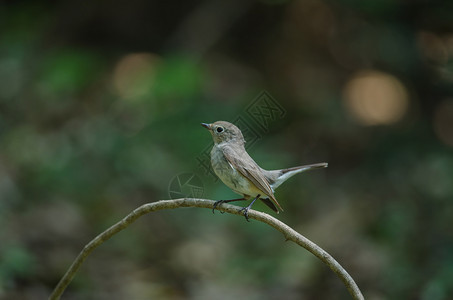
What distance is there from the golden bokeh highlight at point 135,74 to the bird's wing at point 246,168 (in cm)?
273

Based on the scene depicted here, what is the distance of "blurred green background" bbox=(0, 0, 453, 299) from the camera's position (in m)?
5.60

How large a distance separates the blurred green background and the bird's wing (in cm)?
68

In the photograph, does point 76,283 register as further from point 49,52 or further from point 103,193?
point 49,52

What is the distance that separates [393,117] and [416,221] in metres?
2.62

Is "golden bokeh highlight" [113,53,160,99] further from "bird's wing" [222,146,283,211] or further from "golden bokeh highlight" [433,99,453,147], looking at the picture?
"golden bokeh highlight" [433,99,453,147]

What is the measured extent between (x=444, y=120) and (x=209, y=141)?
427cm

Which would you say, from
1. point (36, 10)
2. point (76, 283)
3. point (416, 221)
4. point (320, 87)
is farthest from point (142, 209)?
point (36, 10)

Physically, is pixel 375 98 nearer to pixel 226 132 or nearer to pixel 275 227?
pixel 226 132

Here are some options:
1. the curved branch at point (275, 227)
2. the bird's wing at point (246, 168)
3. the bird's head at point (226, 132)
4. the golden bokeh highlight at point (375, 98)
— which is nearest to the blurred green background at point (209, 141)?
the golden bokeh highlight at point (375, 98)

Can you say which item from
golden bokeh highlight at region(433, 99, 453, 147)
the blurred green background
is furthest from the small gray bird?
golden bokeh highlight at region(433, 99, 453, 147)

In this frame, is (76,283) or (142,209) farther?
(76,283)

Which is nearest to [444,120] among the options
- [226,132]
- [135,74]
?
[135,74]

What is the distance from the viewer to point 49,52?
814 centimetres

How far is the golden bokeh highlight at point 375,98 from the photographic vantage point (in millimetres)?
8148
